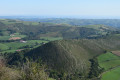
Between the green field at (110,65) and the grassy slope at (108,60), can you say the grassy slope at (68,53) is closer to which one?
the grassy slope at (108,60)

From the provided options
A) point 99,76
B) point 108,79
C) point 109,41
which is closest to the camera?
point 108,79

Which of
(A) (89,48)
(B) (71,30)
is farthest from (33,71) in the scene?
(B) (71,30)

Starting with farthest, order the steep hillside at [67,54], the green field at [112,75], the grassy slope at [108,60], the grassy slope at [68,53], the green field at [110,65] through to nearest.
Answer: the grassy slope at [108,60]
the grassy slope at [68,53]
the steep hillside at [67,54]
the green field at [110,65]
the green field at [112,75]

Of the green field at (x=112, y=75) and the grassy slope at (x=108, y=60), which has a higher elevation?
the grassy slope at (x=108, y=60)

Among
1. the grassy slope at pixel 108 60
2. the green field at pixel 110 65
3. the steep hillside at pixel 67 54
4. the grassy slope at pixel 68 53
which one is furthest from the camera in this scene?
the grassy slope at pixel 108 60

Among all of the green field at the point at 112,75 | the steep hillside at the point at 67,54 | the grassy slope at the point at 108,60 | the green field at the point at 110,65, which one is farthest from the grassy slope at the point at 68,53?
the green field at the point at 112,75

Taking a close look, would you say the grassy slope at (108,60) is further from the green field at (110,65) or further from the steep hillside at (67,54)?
the steep hillside at (67,54)

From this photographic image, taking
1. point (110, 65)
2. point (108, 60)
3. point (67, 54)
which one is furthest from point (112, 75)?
point (67, 54)

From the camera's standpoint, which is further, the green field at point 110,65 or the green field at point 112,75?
the green field at point 110,65

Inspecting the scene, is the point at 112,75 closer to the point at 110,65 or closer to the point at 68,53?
the point at 110,65

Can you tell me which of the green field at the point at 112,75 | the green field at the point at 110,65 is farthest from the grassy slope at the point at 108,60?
the green field at the point at 112,75

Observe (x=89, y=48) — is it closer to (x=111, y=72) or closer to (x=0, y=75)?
(x=111, y=72)
